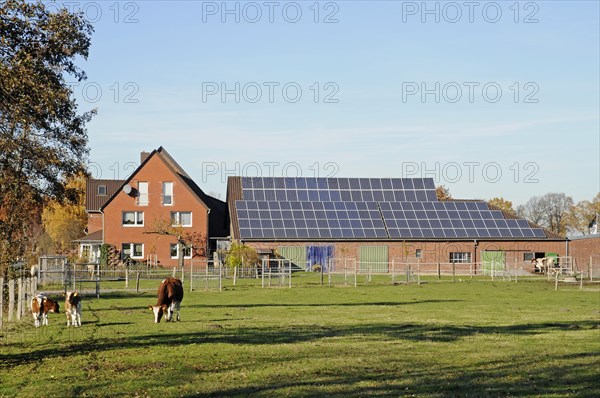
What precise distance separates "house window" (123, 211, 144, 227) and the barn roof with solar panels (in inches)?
325

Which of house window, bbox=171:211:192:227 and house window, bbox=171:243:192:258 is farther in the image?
house window, bbox=171:211:192:227

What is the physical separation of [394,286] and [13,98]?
127 feet

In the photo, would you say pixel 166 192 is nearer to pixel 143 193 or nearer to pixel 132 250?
pixel 143 193

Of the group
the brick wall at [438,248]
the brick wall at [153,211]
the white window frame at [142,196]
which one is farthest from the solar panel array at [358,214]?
the white window frame at [142,196]

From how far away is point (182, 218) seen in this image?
81.8m

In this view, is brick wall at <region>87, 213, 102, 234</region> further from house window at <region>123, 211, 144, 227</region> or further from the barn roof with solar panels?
the barn roof with solar panels

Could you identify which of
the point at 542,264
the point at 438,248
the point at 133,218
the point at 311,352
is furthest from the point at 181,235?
the point at 311,352

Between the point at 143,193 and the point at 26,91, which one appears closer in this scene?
the point at 26,91

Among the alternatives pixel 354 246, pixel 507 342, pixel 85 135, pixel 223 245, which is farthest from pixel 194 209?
pixel 507 342

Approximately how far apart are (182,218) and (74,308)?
5529cm

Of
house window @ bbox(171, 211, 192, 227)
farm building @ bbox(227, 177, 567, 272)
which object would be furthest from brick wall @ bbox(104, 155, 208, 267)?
farm building @ bbox(227, 177, 567, 272)

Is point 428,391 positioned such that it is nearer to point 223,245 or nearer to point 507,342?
point 507,342

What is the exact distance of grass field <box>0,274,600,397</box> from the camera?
48.4ft

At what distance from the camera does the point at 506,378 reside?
15.7m
